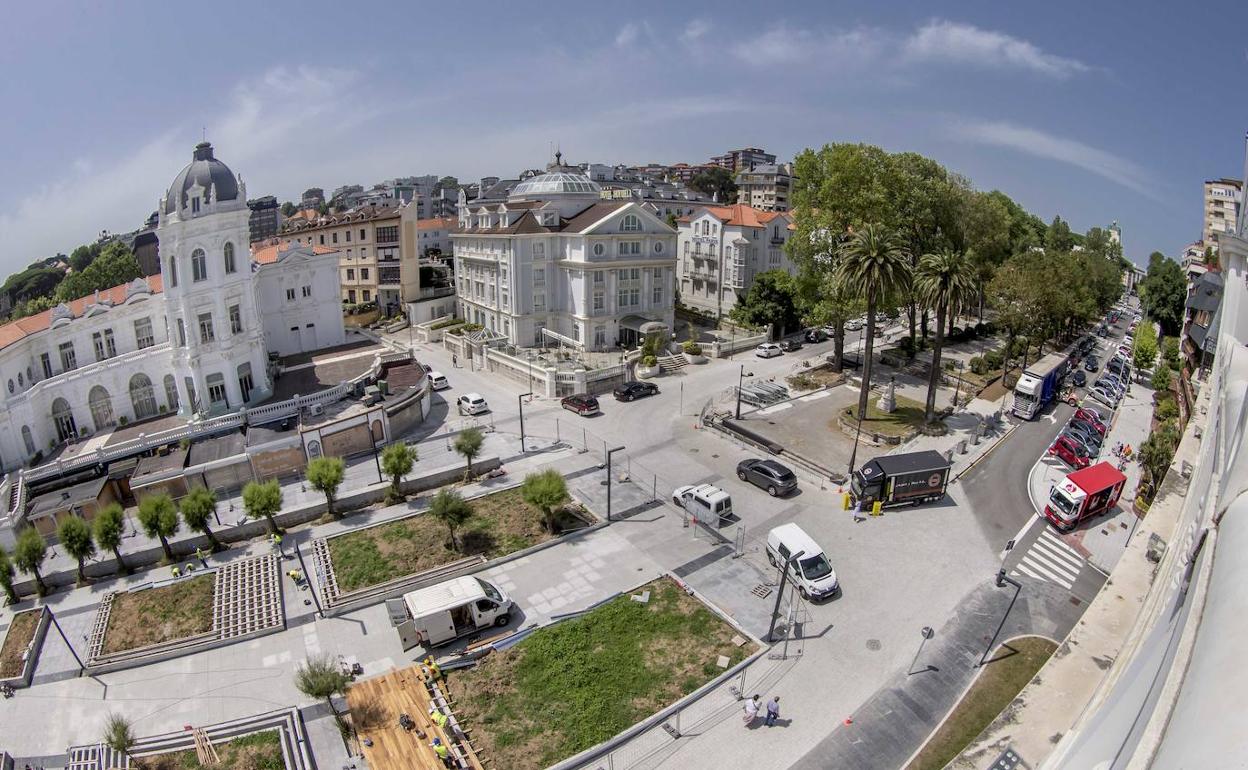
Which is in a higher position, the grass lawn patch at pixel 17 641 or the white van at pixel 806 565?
the white van at pixel 806 565

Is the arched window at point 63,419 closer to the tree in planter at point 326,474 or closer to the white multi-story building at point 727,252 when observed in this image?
the tree in planter at point 326,474

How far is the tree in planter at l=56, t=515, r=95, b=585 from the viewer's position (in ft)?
84.2

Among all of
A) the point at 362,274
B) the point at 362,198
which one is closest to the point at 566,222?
the point at 362,274

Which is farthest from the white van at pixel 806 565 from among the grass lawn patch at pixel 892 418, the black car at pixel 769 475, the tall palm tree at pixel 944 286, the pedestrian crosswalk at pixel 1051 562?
the tall palm tree at pixel 944 286

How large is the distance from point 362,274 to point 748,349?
161 feet

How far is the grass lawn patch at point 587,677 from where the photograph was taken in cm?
1845

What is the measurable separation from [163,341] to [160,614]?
990 inches

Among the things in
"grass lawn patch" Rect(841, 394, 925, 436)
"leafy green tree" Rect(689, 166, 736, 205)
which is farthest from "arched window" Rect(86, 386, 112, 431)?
"leafy green tree" Rect(689, 166, 736, 205)

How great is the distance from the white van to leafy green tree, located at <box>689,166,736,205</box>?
138210 millimetres

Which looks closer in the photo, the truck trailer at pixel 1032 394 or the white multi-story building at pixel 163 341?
the white multi-story building at pixel 163 341

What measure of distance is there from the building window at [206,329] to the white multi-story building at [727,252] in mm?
50079

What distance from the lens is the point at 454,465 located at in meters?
35.9

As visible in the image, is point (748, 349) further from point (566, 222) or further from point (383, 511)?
point (383, 511)

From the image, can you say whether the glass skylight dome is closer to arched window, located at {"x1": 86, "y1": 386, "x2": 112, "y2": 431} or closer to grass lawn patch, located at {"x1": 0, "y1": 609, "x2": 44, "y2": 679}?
arched window, located at {"x1": 86, "y1": 386, "x2": 112, "y2": 431}
